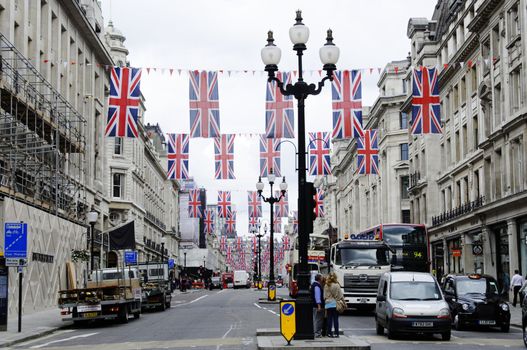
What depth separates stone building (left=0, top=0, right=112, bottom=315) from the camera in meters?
36.0

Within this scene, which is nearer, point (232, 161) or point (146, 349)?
point (146, 349)

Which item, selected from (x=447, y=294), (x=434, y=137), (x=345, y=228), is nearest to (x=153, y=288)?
(x=447, y=294)

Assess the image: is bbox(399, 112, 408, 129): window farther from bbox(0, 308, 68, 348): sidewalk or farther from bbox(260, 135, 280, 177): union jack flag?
bbox(0, 308, 68, 348): sidewalk

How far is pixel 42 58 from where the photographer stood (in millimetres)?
45312

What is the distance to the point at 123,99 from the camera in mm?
34125

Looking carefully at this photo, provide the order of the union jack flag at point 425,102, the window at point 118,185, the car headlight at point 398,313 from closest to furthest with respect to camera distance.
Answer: the car headlight at point 398,313 → the union jack flag at point 425,102 → the window at point 118,185

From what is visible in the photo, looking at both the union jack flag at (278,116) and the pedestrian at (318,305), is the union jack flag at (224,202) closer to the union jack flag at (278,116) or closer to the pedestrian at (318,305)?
the union jack flag at (278,116)

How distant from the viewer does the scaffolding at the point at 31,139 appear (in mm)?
35281

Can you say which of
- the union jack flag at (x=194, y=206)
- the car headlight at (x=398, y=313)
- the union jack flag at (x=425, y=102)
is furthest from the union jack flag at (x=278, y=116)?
the union jack flag at (x=194, y=206)

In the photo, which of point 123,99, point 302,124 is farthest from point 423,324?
point 123,99

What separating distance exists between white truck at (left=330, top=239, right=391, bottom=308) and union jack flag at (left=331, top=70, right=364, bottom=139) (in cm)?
493

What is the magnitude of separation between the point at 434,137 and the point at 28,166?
34982 mm

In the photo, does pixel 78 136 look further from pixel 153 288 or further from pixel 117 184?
pixel 117 184

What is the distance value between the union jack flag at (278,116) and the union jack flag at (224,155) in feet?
24.9
